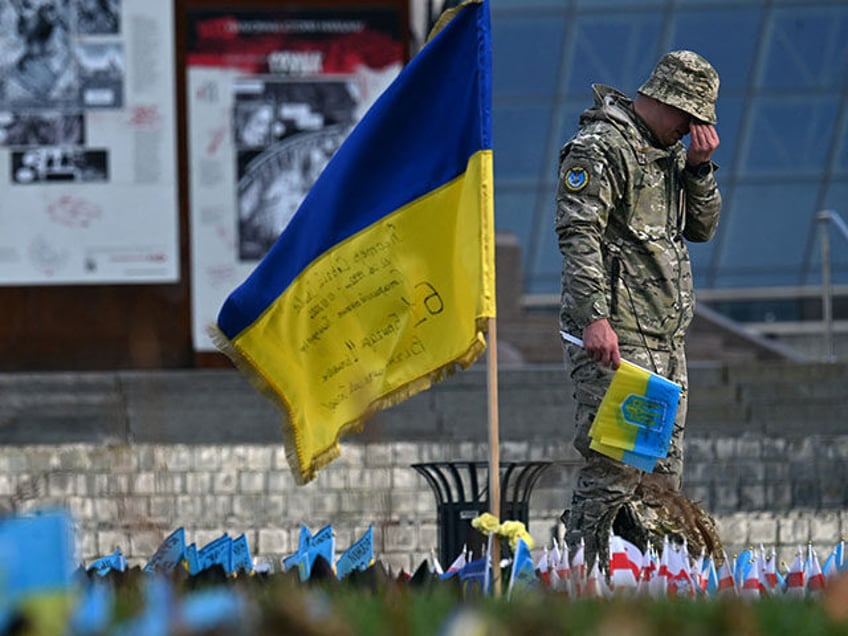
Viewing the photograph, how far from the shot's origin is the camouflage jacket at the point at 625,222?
7.23 meters

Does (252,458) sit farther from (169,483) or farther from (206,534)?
(206,534)

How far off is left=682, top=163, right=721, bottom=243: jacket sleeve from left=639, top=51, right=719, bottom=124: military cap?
0.25 meters

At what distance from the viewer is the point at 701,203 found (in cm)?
755

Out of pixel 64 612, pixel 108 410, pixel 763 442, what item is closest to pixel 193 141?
pixel 108 410

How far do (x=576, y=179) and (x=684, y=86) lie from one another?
48cm

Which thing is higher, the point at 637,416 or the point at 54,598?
the point at 637,416

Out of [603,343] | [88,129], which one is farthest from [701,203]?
[88,129]

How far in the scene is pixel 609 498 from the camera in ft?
23.6

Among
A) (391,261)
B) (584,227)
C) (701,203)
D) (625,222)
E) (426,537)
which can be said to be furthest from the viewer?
(426,537)

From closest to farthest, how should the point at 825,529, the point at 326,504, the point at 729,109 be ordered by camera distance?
the point at 825,529, the point at 326,504, the point at 729,109

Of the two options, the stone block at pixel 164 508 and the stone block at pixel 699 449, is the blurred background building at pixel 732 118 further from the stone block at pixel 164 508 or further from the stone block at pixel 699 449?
the stone block at pixel 164 508

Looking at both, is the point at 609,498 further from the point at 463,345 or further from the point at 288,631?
the point at 288,631

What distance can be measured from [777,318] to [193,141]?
17.5 meters

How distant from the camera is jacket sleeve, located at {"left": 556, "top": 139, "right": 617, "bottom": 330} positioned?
23.6ft
